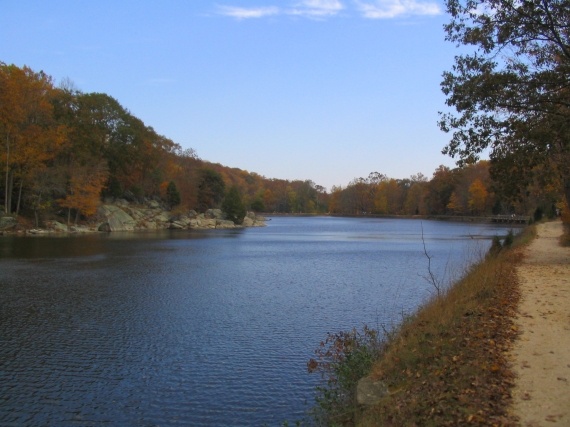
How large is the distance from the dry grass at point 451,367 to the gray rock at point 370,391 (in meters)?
0.14

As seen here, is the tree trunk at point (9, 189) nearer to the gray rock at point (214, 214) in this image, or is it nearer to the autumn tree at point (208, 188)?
the gray rock at point (214, 214)

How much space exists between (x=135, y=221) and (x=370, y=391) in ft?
209

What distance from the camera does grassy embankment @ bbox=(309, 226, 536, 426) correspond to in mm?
5730

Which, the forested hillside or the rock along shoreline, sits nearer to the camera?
the forested hillside

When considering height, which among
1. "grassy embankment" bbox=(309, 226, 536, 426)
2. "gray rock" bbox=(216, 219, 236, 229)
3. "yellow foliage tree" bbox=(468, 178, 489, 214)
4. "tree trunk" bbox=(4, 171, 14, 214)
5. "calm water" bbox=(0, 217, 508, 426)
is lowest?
"calm water" bbox=(0, 217, 508, 426)

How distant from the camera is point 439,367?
280 inches

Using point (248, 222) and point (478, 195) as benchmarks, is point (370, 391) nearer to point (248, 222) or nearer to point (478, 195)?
point (248, 222)

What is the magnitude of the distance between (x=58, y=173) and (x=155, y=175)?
22922 millimetres

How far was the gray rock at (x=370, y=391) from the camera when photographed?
676 cm

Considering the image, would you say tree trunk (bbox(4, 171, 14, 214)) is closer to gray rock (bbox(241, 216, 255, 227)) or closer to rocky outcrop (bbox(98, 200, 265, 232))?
rocky outcrop (bbox(98, 200, 265, 232))

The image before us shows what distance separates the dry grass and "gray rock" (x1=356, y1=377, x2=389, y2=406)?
140 millimetres

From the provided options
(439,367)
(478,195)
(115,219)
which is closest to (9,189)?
(115,219)

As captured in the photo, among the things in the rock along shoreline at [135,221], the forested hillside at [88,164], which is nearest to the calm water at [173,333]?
the forested hillside at [88,164]

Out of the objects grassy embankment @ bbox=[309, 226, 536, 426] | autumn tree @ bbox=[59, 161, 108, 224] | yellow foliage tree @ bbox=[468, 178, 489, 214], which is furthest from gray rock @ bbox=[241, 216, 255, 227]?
grassy embankment @ bbox=[309, 226, 536, 426]
